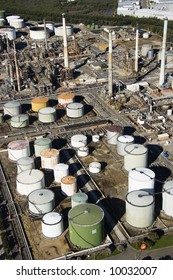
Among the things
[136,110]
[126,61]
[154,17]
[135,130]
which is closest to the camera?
[135,130]

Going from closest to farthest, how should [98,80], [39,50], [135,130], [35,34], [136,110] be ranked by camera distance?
[135,130] → [136,110] → [98,80] → [39,50] → [35,34]

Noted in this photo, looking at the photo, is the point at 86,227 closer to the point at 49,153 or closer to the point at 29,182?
the point at 29,182

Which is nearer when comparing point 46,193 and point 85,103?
point 46,193

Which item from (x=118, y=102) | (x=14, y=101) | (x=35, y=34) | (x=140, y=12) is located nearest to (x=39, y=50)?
(x=35, y=34)

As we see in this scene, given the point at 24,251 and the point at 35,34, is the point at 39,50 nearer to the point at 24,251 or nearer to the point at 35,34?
the point at 35,34

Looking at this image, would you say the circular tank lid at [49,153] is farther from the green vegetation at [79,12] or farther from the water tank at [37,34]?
the water tank at [37,34]
